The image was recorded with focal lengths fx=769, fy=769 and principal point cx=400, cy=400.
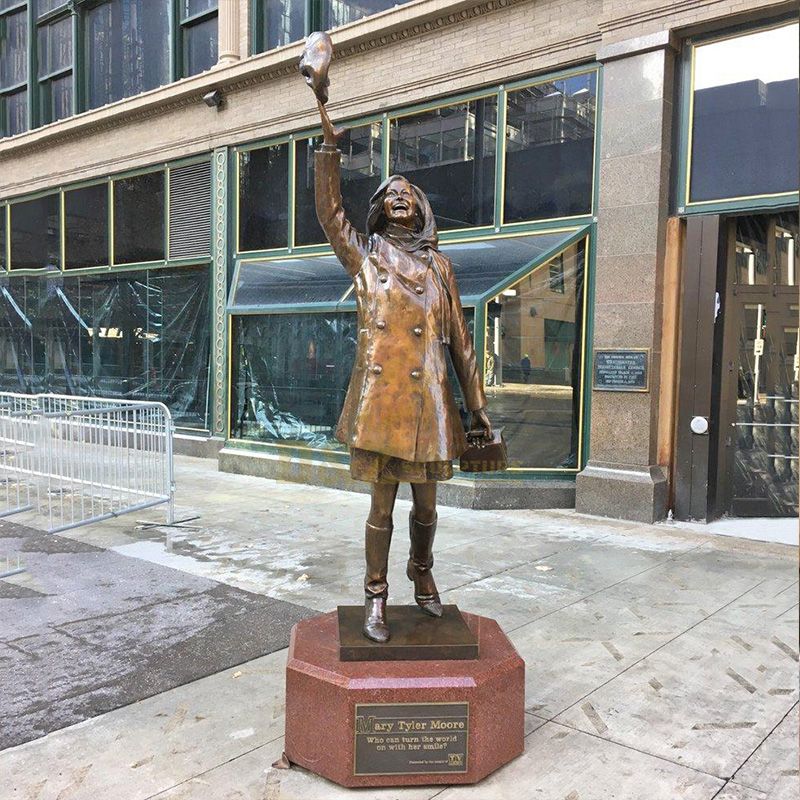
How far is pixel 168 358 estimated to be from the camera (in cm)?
1323

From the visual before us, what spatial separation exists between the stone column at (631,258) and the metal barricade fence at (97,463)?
4632 mm

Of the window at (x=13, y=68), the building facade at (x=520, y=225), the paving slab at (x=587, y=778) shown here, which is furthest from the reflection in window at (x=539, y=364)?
the window at (x=13, y=68)

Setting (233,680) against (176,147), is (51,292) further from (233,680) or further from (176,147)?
(233,680)

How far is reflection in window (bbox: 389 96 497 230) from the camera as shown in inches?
371

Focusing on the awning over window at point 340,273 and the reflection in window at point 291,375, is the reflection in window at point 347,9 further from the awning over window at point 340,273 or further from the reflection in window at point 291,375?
the reflection in window at point 291,375

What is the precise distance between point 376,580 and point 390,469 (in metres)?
0.53

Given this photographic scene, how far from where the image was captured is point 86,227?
48.6 ft

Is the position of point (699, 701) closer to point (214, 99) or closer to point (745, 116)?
point (745, 116)

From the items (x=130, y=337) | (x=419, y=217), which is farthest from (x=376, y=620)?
(x=130, y=337)

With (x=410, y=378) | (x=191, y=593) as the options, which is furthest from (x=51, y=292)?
(x=410, y=378)

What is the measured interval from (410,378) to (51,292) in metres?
14.4

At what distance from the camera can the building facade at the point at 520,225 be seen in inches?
312

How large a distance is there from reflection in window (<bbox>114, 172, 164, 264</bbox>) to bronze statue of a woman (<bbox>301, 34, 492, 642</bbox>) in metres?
10.6

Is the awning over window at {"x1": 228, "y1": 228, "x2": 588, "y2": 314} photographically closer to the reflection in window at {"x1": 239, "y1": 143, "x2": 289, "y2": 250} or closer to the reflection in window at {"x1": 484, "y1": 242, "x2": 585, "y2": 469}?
the reflection in window at {"x1": 484, "y1": 242, "x2": 585, "y2": 469}
